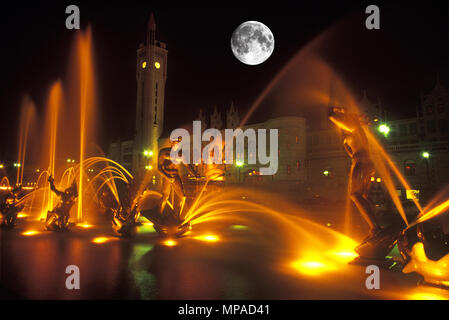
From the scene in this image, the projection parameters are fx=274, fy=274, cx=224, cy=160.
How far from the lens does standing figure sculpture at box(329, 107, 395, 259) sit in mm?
8250

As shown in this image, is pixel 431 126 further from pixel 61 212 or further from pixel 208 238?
pixel 61 212

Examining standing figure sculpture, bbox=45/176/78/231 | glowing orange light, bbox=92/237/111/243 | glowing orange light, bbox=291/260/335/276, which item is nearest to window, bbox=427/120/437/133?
glowing orange light, bbox=291/260/335/276

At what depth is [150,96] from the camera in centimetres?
6919

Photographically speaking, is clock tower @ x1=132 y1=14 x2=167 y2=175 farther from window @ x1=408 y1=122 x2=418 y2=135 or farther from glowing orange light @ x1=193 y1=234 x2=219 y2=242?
glowing orange light @ x1=193 y1=234 x2=219 y2=242

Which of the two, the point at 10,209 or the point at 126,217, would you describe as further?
the point at 10,209

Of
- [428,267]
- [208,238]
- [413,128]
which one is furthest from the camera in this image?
[413,128]

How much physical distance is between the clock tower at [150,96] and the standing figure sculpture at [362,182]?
62125 mm

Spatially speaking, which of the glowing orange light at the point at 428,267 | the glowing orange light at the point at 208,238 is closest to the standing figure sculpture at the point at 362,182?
the glowing orange light at the point at 428,267

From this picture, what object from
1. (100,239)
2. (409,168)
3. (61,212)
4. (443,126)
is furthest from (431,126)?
(61,212)

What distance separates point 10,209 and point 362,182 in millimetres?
15896

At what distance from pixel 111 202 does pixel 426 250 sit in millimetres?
17447

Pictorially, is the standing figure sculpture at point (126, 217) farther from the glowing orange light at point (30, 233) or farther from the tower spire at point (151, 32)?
the tower spire at point (151, 32)
